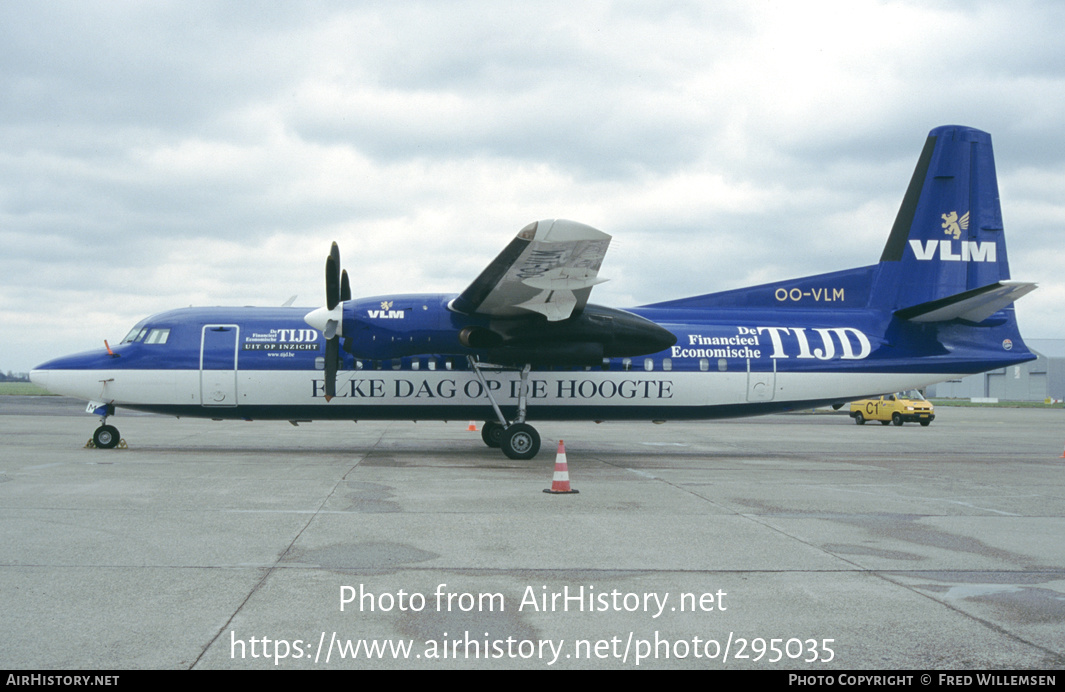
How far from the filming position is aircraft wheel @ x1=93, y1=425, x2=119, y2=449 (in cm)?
1645

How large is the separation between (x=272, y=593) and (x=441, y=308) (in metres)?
10.2

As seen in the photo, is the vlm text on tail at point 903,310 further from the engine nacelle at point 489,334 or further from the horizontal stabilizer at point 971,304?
the engine nacelle at point 489,334

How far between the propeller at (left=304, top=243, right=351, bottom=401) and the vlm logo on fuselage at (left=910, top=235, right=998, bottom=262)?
535 inches

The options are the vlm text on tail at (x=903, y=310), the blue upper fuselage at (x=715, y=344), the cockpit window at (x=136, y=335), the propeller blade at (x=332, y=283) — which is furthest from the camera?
the vlm text on tail at (x=903, y=310)

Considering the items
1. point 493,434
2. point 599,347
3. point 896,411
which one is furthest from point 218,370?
point 896,411

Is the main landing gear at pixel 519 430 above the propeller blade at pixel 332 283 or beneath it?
beneath

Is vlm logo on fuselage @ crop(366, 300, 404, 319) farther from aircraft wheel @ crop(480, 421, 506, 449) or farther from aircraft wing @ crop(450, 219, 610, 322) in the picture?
aircraft wheel @ crop(480, 421, 506, 449)

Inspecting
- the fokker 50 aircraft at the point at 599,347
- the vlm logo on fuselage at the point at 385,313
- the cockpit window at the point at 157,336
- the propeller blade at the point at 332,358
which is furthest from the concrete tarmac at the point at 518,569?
the cockpit window at the point at 157,336

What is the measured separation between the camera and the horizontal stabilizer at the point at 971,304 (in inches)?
607

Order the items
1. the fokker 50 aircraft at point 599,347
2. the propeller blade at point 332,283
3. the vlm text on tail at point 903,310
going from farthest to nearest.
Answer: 1. the vlm text on tail at point 903,310
2. the fokker 50 aircraft at point 599,347
3. the propeller blade at point 332,283

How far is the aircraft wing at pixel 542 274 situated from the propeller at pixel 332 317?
2419 millimetres

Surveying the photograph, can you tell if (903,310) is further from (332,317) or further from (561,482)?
(332,317)

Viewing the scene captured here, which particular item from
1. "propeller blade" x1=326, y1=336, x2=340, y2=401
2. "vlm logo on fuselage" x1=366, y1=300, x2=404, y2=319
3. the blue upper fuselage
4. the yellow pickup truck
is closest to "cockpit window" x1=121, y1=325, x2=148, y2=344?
the blue upper fuselage
